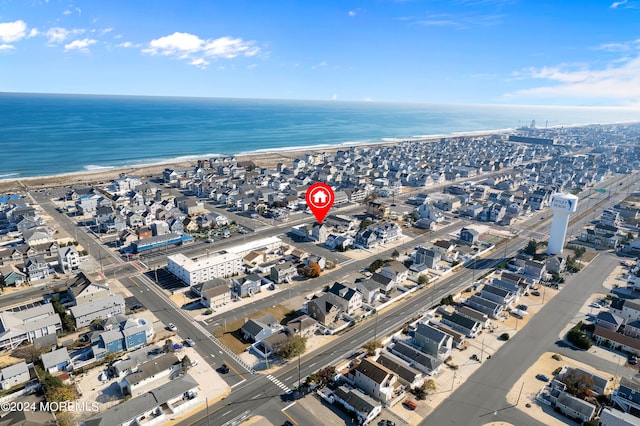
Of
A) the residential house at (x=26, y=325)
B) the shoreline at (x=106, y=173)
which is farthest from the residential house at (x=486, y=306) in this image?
the shoreline at (x=106, y=173)

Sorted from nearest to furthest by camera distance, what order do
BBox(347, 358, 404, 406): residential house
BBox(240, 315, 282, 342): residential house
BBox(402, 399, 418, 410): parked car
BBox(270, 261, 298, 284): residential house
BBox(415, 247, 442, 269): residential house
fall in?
BBox(402, 399, 418, 410): parked car
BBox(347, 358, 404, 406): residential house
BBox(240, 315, 282, 342): residential house
BBox(270, 261, 298, 284): residential house
BBox(415, 247, 442, 269): residential house

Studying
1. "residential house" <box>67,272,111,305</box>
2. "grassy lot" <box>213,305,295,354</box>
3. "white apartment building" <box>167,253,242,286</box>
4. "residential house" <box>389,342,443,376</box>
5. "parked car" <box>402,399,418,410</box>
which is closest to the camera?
"parked car" <box>402,399,418,410</box>

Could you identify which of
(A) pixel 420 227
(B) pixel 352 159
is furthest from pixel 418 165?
Result: (A) pixel 420 227

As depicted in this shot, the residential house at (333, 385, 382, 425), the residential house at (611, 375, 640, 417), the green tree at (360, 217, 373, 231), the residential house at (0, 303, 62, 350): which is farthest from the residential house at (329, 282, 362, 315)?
the residential house at (0, 303, 62, 350)

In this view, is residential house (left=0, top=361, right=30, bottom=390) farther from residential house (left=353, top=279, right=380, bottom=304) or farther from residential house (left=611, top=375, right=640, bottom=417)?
residential house (left=611, top=375, right=640, bottom=417)

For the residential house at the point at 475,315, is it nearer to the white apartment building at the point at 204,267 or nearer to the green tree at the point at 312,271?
the green tree at the point at 312,271

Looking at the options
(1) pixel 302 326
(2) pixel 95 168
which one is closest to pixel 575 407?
(1) pixel 302 326
